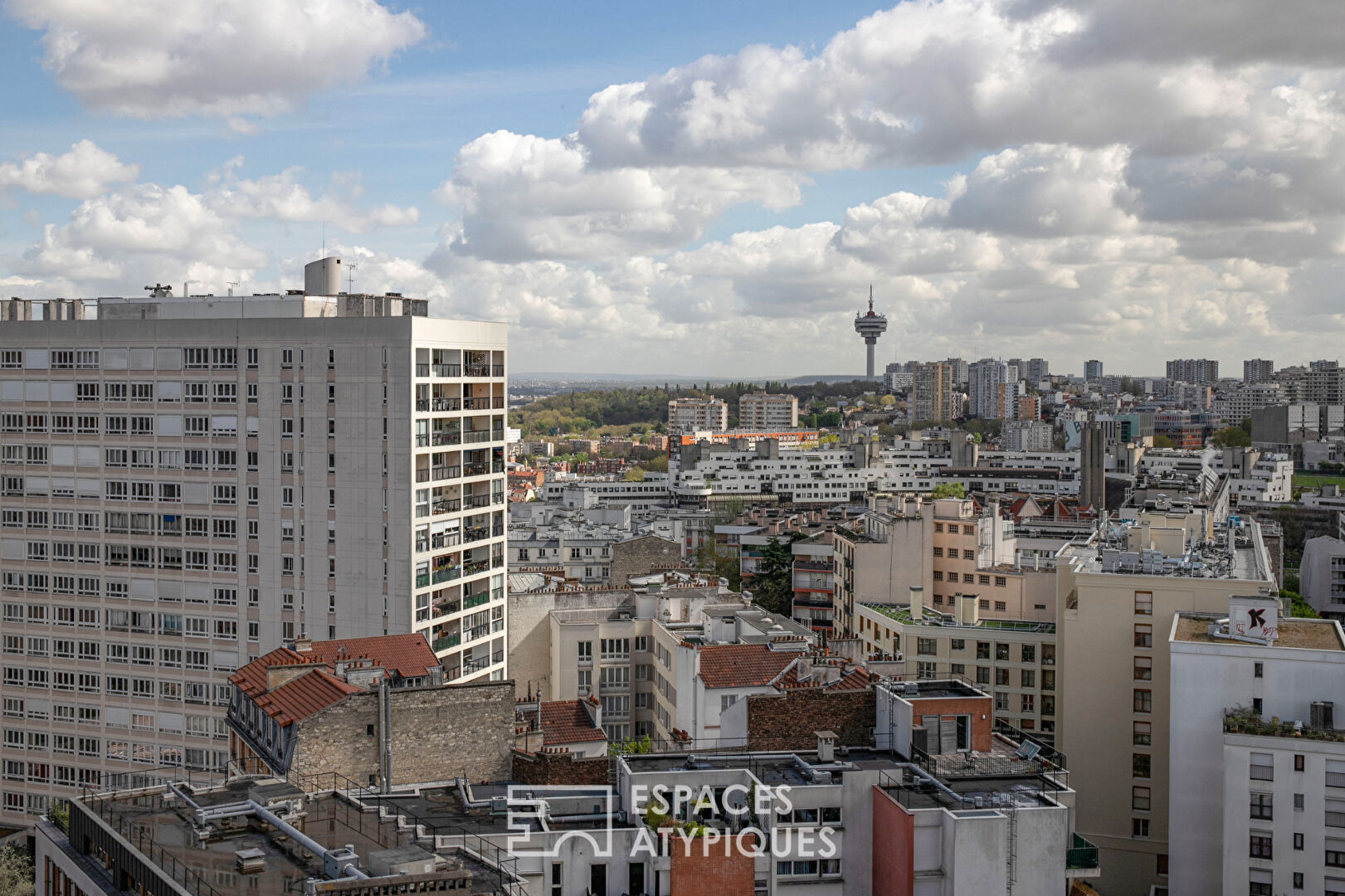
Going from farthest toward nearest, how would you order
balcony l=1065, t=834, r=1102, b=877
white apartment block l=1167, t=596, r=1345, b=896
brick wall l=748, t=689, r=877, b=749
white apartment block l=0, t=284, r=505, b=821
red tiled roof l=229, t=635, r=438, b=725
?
1. white apartment block l=0, t=284, r=505, b=821
2. white apartment block l=1167, t=596, r=1345, b=896
3. brick wall l=748, t=689, r=877, b=749
4. red tiled roof l=229, t=635, r=438, b=725
5. balcony l=1065, t=834, r=1102, b=877

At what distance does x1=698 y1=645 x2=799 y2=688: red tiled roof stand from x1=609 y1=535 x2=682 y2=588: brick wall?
3704 cm

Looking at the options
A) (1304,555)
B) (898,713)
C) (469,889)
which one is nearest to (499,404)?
(898,713)

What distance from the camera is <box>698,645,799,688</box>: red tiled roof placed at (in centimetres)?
3741

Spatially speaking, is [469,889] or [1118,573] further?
[1118,573]

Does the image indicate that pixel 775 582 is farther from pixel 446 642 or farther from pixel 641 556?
pixel 446 642

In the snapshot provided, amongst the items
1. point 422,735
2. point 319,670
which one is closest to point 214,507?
point 319,670

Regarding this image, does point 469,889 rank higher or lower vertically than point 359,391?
lower

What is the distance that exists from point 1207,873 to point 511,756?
1956 centimetres

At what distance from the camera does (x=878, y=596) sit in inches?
2410

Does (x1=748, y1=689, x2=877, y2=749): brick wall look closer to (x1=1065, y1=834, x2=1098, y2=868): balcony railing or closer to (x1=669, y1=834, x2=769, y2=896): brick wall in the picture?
(x1=1065, y1=834, x2=1098, y2=868): balcony railing

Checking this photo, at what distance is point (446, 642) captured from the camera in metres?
47.4

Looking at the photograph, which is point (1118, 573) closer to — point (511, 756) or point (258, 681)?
point (511, 756)

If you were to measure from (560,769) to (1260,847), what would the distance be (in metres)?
18.0

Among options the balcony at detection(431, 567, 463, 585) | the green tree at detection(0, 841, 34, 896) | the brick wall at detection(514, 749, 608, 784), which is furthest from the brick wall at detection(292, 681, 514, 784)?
the balcony at detection(431, 567, 463, 585)
